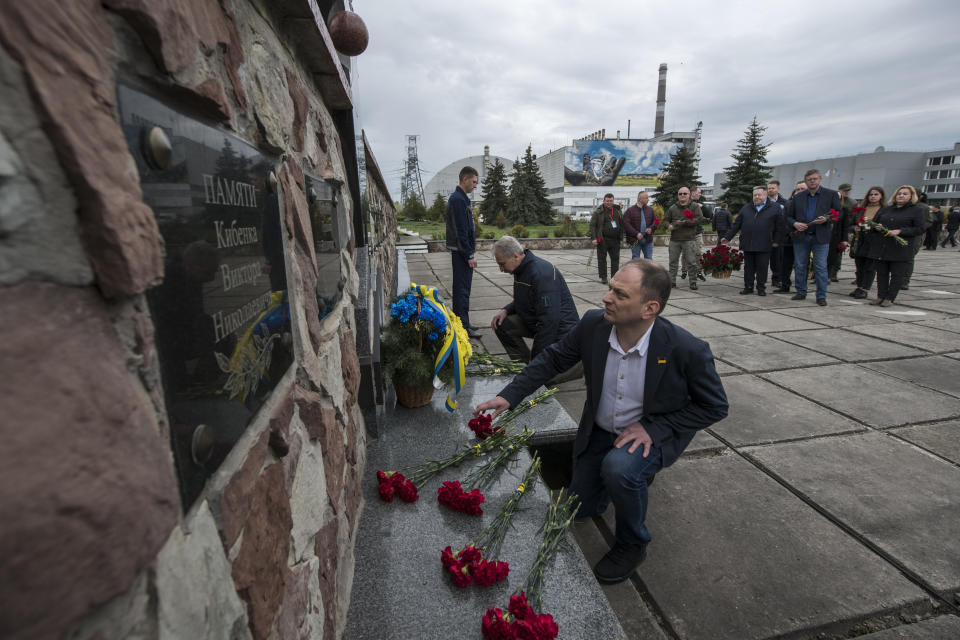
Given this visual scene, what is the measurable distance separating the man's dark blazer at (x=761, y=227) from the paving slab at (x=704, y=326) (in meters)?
2.32

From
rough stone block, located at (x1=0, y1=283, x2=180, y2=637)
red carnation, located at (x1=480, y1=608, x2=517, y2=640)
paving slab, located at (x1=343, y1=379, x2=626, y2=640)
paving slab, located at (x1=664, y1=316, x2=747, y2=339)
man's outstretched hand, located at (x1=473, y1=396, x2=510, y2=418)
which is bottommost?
paving slab, located at (x1=664, y1=316, x2=747, y2=339)

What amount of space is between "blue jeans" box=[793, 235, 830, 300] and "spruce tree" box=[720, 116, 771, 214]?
25582mm

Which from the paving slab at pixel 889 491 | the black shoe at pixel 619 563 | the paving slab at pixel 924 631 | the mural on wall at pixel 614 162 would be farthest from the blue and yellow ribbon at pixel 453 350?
the mural on wall at pixel 614 162

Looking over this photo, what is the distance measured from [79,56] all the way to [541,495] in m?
2.32

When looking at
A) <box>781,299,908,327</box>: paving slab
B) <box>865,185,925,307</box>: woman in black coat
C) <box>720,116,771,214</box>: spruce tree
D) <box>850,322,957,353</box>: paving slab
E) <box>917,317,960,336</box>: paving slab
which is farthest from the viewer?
<box>720,116,771,214</box>: spruce tree

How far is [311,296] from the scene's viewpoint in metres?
1.65

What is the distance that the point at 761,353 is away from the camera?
17.4ft

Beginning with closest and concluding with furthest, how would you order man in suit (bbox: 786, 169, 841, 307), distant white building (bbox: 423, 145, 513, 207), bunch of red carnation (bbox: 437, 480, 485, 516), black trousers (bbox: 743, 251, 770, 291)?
bunch of red carnation (bbox: 437, 480, 485, 516), man in suit (bbox: 786, 169, 841, 307), black trousers (bbox: 743, 251, 770, 291), distant white building (bbox: 423, 145, 513, 207)

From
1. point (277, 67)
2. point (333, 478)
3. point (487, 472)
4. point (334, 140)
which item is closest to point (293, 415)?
point (333, 478)

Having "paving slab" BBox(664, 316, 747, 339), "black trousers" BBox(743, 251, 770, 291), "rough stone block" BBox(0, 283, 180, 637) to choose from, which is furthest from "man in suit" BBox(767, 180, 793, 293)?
"rough stone block" BBox(0, 283, 180, 637)

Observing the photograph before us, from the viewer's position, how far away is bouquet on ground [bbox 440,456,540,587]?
5.91 ft

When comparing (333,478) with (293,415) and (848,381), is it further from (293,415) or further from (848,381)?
(848,381)

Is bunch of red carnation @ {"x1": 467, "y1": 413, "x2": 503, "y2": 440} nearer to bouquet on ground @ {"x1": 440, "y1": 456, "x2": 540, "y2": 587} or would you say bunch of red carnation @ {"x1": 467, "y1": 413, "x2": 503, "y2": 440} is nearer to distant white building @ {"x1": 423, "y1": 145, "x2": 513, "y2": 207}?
bouquet on ground @ {"x1": 440, "y1": 456, "x2": 540, "y2": 587}

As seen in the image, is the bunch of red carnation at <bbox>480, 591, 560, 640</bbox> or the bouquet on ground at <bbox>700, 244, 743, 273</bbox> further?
the bouquet on ground at <bbox>700, 244, 743, 273</bbox>
